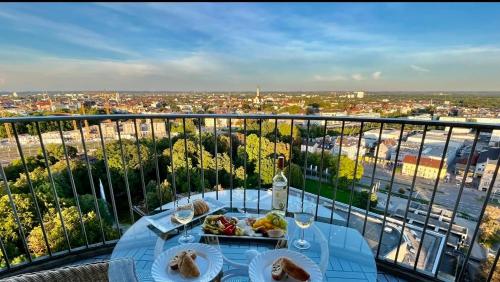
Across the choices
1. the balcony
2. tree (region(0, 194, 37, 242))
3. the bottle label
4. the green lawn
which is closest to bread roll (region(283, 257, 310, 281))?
the bottle label

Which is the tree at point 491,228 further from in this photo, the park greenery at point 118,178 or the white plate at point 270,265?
the white plate at point 270,265

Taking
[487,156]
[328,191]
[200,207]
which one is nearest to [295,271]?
[200,207]

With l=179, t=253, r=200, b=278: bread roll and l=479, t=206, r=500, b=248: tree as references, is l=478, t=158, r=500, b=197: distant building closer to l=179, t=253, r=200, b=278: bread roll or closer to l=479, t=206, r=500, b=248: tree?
l=179, t=253, r=200, b=278: bread roll

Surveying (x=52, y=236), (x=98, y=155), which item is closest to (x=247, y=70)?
(x=52, y=236)

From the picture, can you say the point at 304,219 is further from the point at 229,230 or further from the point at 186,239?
the point at 186,239

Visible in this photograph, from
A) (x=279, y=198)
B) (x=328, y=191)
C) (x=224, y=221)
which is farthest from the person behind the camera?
(x=328, y=191)

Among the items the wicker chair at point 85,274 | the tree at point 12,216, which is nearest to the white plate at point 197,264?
the wicker chair at point 85,274
